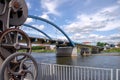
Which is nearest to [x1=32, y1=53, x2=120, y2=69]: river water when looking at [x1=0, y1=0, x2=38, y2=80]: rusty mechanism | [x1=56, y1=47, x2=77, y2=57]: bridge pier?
[x1=56, y1=47, x2=77, y2=57]: bridge pier

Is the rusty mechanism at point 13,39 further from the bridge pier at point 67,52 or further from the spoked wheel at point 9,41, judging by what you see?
the bridge pier at point 67,52

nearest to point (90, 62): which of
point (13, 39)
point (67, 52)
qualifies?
point (67, 52)

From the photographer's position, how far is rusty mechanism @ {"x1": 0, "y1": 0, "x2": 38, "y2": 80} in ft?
24.5

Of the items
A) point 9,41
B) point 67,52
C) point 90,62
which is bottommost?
point 90,62

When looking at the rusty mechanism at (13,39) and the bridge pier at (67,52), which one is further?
the bridge pier at (67,52)

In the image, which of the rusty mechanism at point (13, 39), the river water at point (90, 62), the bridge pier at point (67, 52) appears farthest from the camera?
the bridge pier at point (67, 52)

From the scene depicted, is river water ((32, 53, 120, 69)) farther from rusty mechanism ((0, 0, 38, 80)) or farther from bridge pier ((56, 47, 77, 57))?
rusty mechanism ((0, 0, 38, 80))

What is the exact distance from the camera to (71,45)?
81.8 metres

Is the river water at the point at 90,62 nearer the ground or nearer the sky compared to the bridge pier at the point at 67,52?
nearer the ground

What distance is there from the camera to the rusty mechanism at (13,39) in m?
7.46

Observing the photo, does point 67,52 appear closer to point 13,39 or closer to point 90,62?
point 90,62

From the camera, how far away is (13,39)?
26.6ft

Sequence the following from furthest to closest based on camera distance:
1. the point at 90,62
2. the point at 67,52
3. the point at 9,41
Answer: the point at 67,52 < the point at 90,62 < the point at 9,41

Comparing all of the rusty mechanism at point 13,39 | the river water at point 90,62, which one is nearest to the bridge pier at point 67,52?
the river water at point 90,62
